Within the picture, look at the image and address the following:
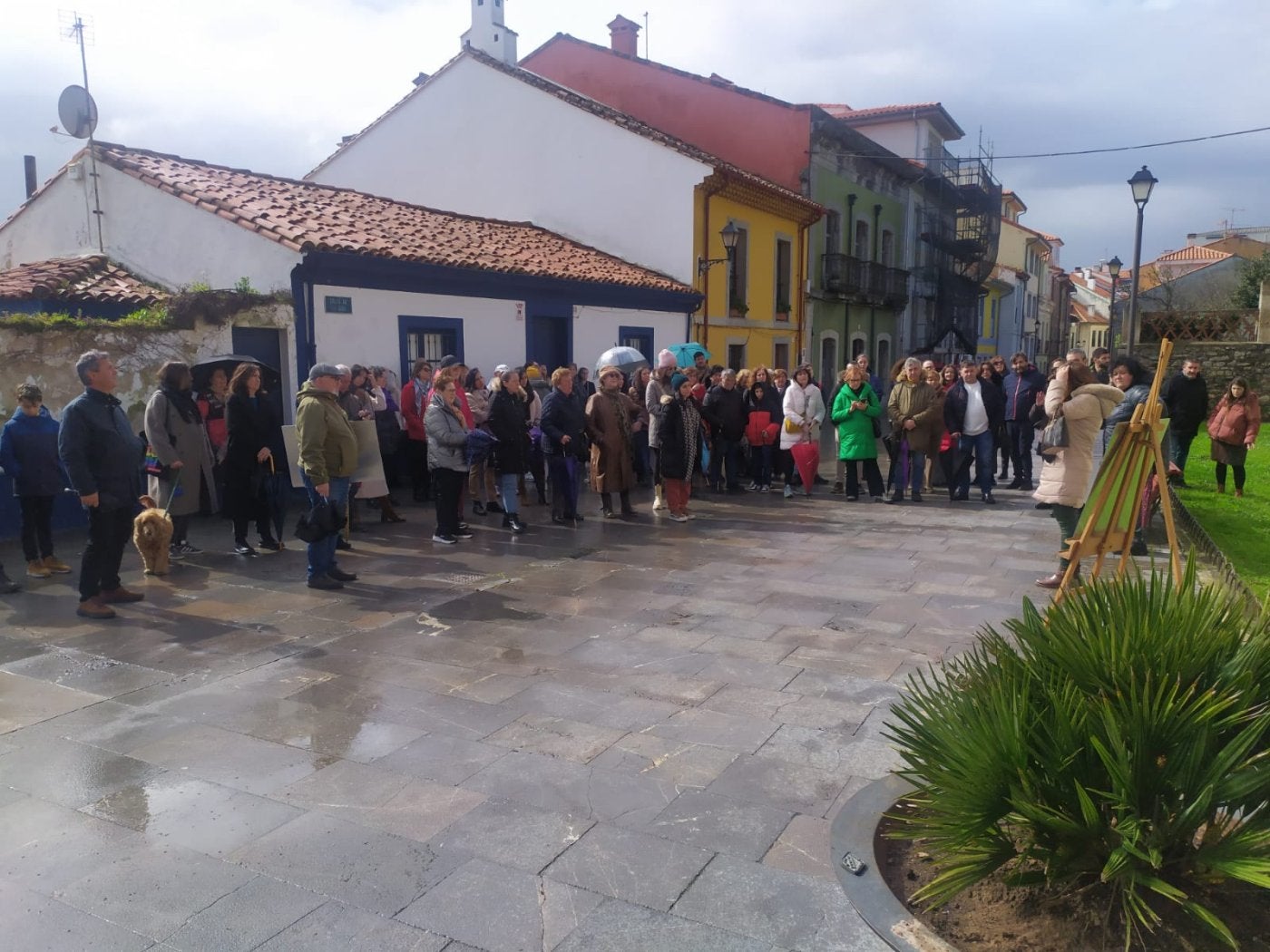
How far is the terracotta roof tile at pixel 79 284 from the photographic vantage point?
1105 centimetres

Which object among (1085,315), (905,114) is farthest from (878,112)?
(1085,315)

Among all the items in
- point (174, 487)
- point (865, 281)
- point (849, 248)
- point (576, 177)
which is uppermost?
point (576, 177)

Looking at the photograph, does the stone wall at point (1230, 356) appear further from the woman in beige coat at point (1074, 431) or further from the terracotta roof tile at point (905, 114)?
the woman in beige coat at point (1074, 431)

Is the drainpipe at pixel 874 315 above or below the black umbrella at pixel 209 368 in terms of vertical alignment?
above

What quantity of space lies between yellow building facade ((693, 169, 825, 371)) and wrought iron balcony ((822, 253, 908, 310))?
1322mm

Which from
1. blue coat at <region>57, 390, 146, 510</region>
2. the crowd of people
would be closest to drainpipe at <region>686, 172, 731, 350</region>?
the crowd of people

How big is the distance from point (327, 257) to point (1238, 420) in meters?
10.5

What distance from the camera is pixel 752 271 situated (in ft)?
71.3

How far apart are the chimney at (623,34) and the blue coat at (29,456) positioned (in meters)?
22.5

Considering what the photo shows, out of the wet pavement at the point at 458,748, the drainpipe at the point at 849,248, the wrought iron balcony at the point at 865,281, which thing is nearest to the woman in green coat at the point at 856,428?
the wet pavement at the point at 458,748

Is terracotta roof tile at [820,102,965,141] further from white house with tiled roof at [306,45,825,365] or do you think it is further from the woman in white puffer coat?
the woman in white puffer coat

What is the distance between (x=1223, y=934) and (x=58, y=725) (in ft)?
15.6

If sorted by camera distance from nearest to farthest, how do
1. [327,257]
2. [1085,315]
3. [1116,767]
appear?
[1116,767] < [327,257] < [1085,315]

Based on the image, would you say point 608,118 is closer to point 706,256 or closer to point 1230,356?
point 706,256
